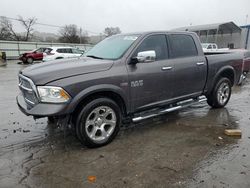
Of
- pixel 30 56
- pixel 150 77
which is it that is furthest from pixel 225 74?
pixel 30 56

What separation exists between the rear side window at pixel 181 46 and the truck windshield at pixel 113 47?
890 millimetres

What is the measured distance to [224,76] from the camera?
22.9 feet

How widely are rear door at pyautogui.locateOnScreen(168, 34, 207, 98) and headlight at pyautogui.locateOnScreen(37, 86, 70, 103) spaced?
2429 mm

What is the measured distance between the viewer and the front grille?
412 centimetres

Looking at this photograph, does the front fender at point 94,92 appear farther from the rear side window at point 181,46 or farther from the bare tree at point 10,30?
the bare tree at point 10,30

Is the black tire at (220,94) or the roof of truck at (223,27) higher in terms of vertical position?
the roof of truck at (223,27)

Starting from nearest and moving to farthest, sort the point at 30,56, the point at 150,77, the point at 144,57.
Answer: the point at 144,57 → the point at 150,77 → the point at 30,56

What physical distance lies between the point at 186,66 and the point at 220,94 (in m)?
1.80

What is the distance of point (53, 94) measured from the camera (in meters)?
3.99

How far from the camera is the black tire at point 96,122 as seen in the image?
13.9ft

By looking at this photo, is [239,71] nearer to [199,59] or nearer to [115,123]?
[199,59]

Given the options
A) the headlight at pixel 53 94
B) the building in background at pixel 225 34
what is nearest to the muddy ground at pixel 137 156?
the headlight at pixel 53 94

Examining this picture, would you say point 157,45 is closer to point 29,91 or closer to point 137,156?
point 137,156

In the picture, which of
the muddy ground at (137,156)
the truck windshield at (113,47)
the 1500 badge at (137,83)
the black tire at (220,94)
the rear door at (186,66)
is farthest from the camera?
the black tire at (220,94)
